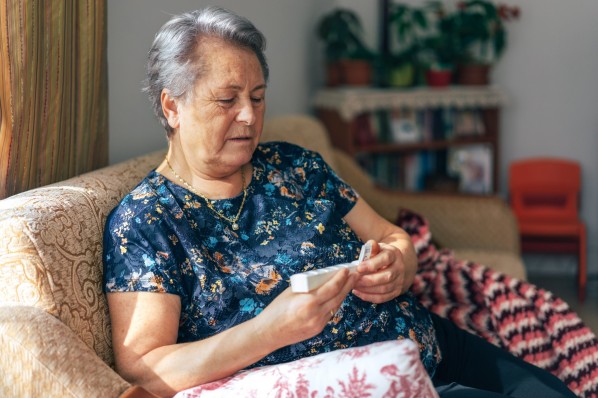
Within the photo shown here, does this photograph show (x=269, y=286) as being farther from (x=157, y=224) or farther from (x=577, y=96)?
(x=577, y=96)

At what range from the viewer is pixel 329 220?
1.67 meters

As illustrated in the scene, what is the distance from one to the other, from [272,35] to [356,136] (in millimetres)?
800

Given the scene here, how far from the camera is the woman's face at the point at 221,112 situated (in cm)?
153

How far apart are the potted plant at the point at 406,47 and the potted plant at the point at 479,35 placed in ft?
0.70

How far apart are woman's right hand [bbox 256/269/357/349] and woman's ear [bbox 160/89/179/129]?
1.72 ft

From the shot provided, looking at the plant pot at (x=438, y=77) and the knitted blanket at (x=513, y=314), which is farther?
the plant pot at (x=438, y=77)

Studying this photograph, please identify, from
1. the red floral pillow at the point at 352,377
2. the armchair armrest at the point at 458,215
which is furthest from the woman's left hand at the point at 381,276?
the armchair armrest at the point at 458,215

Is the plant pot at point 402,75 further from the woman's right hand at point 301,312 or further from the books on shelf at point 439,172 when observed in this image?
the woman's right hand at point 301,312

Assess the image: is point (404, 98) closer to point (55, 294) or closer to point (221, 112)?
point (221, 112)

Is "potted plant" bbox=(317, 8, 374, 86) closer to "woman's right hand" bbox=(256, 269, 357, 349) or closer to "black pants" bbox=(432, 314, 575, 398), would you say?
"black pants" bbox=(432, 314, 575, 398)

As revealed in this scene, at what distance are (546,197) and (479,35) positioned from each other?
3.32 ft

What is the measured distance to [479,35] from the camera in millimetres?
3977

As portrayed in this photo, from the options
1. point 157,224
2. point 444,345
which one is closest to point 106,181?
point 157,224

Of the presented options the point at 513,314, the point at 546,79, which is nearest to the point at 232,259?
the point at 513,314
